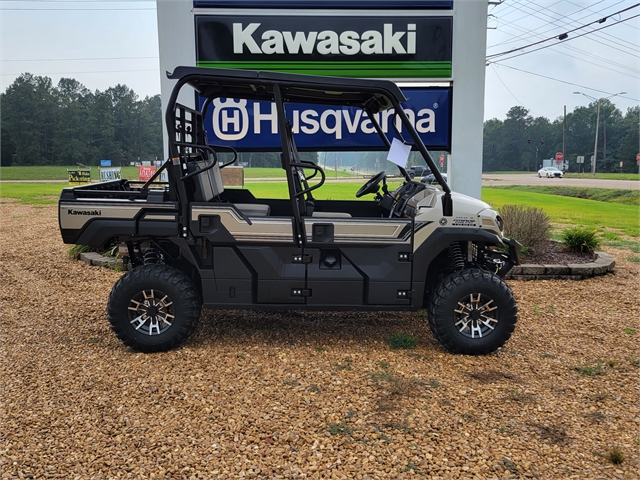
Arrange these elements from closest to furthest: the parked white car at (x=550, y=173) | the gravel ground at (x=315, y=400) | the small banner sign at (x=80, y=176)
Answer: the gravel ground at (x=315, y=400) < the small banner sign at (x=80, y=176) < the parked white car at (x=550, y=173)

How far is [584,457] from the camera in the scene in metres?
3.07

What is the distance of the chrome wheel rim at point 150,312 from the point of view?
181 inches

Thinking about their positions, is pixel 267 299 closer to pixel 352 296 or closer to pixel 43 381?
pixel 352 296

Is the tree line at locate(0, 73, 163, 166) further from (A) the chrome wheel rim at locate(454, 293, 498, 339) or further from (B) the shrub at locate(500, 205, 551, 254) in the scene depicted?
(A) the chrome wheel rim at locate(454, 293, 498, 339)

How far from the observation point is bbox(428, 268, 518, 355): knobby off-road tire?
15.0 feet

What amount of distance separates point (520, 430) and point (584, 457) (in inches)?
15.2

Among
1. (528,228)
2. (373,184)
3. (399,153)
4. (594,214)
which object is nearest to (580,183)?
(594,214)

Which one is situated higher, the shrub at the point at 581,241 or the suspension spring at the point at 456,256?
the suspension spring at the point at 456,256

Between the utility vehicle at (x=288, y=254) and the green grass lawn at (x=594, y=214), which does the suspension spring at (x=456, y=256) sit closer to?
the utility vehicle at (x=288, y=254)

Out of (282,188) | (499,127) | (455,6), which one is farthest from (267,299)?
(499,127)

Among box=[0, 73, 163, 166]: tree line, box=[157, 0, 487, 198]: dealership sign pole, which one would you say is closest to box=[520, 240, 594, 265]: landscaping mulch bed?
box=[157, 0, 487, 198]: dealership sign pole

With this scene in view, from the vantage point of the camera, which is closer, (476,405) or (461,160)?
(476,405)

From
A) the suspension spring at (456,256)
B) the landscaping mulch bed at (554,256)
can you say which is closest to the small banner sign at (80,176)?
the landscaping mulch bed at (554,256)

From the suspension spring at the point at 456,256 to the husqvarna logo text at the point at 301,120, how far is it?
11.3 ft
